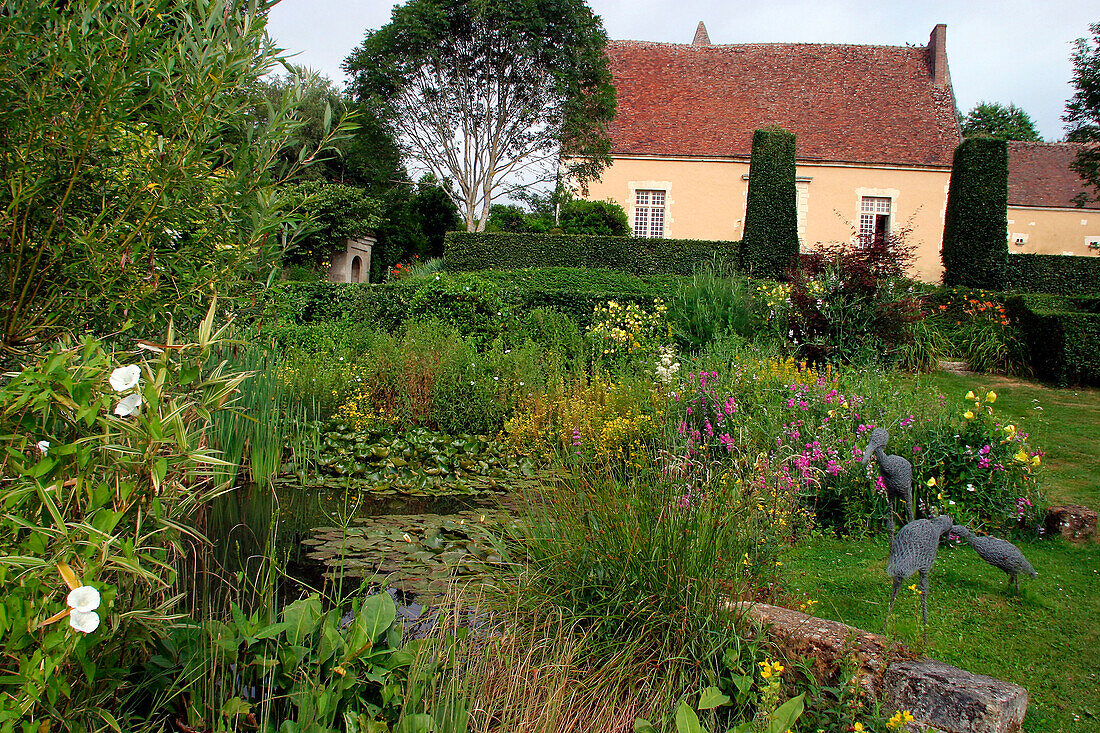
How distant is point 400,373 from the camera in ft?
22.7

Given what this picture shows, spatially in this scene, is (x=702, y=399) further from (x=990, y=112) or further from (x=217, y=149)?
(x=990, y=112)

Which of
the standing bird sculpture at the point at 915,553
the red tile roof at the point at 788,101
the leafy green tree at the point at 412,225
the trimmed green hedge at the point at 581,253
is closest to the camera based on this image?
the standing bird sculpture at the point at 915,553

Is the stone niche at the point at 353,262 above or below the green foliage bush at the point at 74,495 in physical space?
above

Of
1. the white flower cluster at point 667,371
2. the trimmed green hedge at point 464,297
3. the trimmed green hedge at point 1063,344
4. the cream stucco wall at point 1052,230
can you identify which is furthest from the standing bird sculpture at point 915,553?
the cream stucco wall at point 1052,230

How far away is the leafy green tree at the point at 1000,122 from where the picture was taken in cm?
3919

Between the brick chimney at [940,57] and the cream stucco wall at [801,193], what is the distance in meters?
3.57

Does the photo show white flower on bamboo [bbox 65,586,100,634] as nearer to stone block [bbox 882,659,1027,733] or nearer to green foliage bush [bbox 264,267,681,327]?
stone block [bbox 882,659,1027,733]

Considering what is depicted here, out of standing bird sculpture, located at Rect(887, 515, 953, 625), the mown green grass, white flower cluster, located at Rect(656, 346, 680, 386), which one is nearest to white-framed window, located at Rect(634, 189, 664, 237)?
the mown green grass

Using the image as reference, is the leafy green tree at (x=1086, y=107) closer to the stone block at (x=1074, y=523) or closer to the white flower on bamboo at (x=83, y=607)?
the stone block at (x=1074, y=523)

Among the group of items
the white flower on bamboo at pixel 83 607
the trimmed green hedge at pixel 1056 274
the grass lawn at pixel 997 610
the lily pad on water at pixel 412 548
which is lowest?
the lily pad on water at pixel 412 548

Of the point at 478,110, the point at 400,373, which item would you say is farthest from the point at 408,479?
the point at 478,110

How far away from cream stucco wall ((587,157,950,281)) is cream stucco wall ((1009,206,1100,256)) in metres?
8.49

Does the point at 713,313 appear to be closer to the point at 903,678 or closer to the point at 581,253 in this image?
the point at 903,678

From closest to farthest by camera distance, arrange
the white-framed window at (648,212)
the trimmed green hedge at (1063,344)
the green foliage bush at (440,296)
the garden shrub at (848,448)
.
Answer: the garden shrub at (848,448), the trimmed green hedge at (1063,344), the green foliage bush at (440,296), the white-framed window at (648,212)
